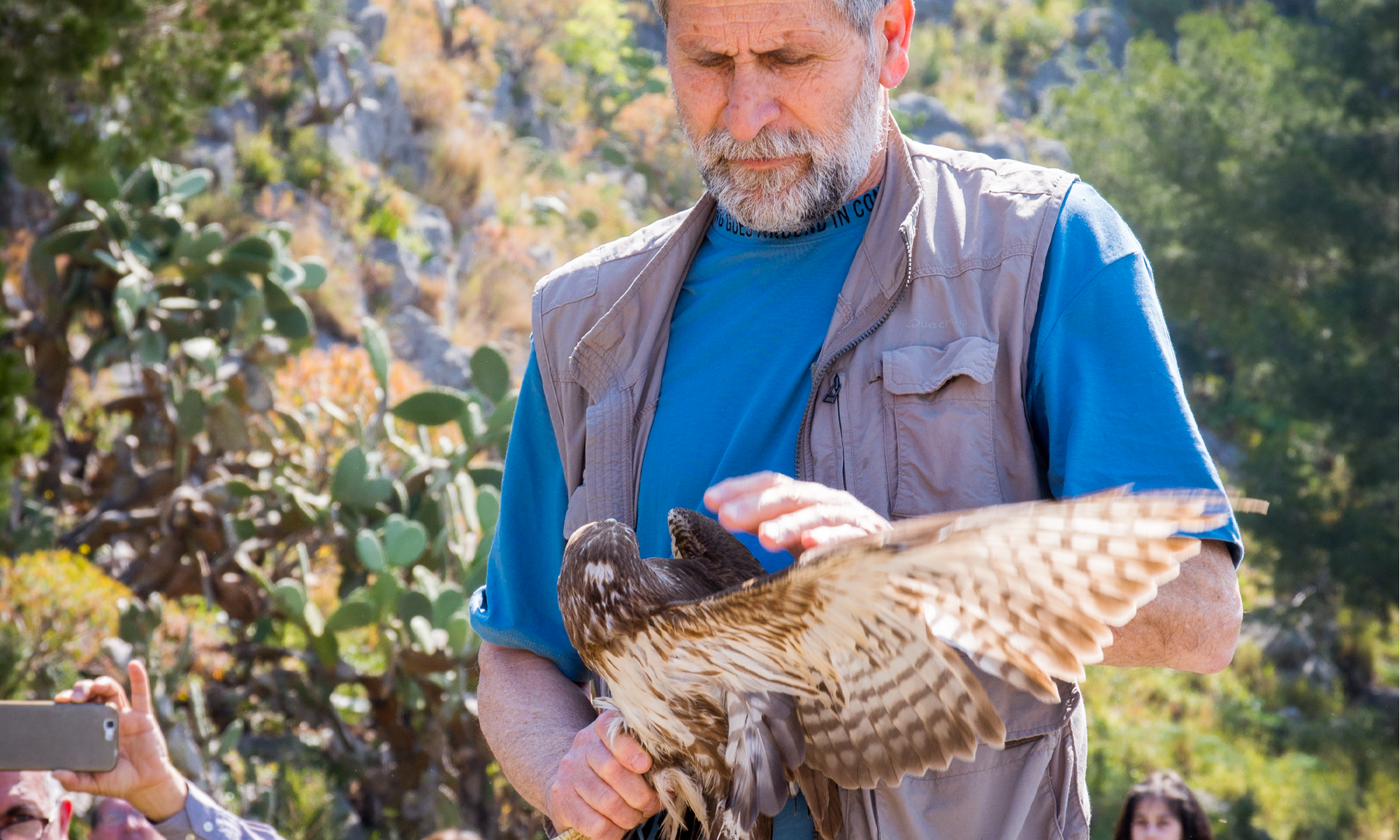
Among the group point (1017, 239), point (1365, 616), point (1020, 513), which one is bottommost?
point (1365, 616)

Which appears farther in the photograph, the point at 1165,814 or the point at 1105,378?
the point at 1165,814

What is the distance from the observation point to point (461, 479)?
5.92m

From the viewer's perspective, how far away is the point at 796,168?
175 cm

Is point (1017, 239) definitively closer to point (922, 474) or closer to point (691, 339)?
point (922, 474)

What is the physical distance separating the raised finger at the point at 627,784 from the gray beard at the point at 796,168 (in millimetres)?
850

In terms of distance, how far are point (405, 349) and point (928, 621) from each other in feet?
47.3

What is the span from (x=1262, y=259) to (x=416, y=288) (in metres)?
11.7

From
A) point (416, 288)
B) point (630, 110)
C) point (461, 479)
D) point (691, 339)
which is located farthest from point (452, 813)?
point (630, 110)

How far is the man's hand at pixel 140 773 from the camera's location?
10.3 feet

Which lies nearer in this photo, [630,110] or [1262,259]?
[1262,259]

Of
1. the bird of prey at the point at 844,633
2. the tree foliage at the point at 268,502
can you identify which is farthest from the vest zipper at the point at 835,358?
the tree foliage at the point at 268,502

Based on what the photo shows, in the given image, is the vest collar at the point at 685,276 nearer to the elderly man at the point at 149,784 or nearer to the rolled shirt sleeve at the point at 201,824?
the elderly man at the point at 149,784

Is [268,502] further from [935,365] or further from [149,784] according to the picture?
[935,365]

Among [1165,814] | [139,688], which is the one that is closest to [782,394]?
[139,688]
